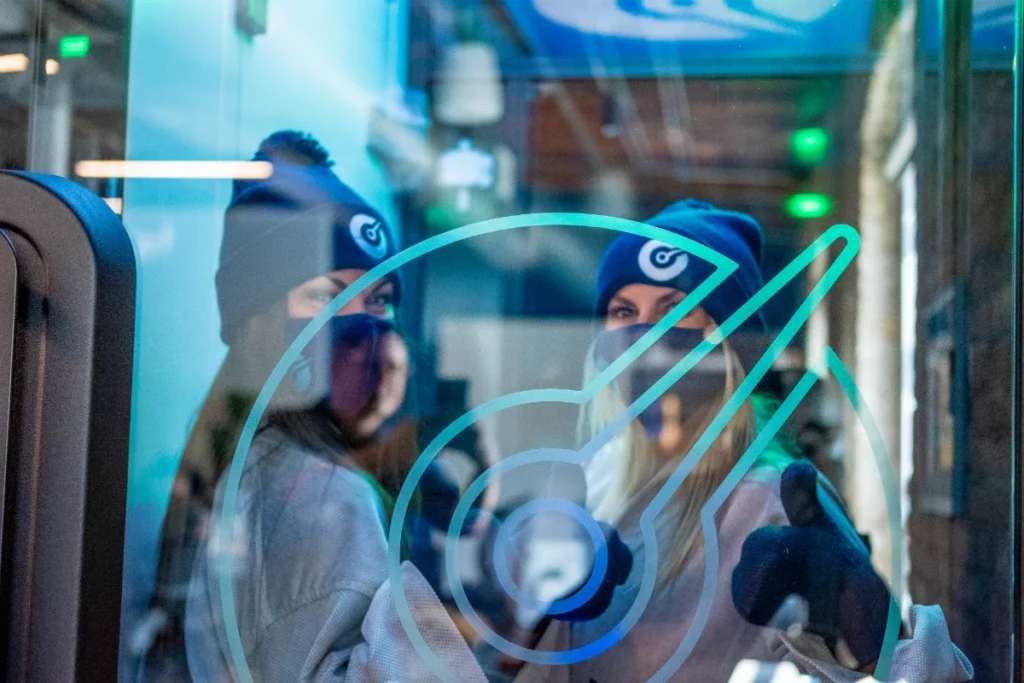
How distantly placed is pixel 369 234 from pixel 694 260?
1.75ft

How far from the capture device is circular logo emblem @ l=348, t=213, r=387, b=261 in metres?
1.60

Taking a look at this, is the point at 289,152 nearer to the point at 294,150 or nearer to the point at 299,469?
the point at 294,150

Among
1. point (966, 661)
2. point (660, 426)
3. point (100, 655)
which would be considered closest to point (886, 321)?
point (660, 426)

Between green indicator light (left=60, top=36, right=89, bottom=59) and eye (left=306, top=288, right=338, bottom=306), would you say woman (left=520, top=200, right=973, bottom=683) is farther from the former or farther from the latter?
green indicator light (left=60, top=36, right=89, bottom=59)

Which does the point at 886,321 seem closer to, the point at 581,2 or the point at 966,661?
the point at 966,661

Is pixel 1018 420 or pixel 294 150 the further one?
pixel 294 150

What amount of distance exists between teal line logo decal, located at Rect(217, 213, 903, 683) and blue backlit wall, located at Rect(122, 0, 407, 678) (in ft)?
0.95

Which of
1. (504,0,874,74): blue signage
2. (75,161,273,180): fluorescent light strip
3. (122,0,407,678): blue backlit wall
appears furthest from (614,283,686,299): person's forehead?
(75,161,273,180): fluorescent light strip

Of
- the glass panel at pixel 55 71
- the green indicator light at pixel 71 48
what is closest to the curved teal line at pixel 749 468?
the glass panel at pixel 55 71

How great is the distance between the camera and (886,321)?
1420mm

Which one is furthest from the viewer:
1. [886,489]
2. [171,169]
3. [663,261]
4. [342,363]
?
[171,169]

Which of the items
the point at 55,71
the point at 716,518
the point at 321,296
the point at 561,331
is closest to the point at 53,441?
the point at 321,296

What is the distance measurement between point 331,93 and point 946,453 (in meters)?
1.15

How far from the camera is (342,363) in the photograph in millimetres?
1620
